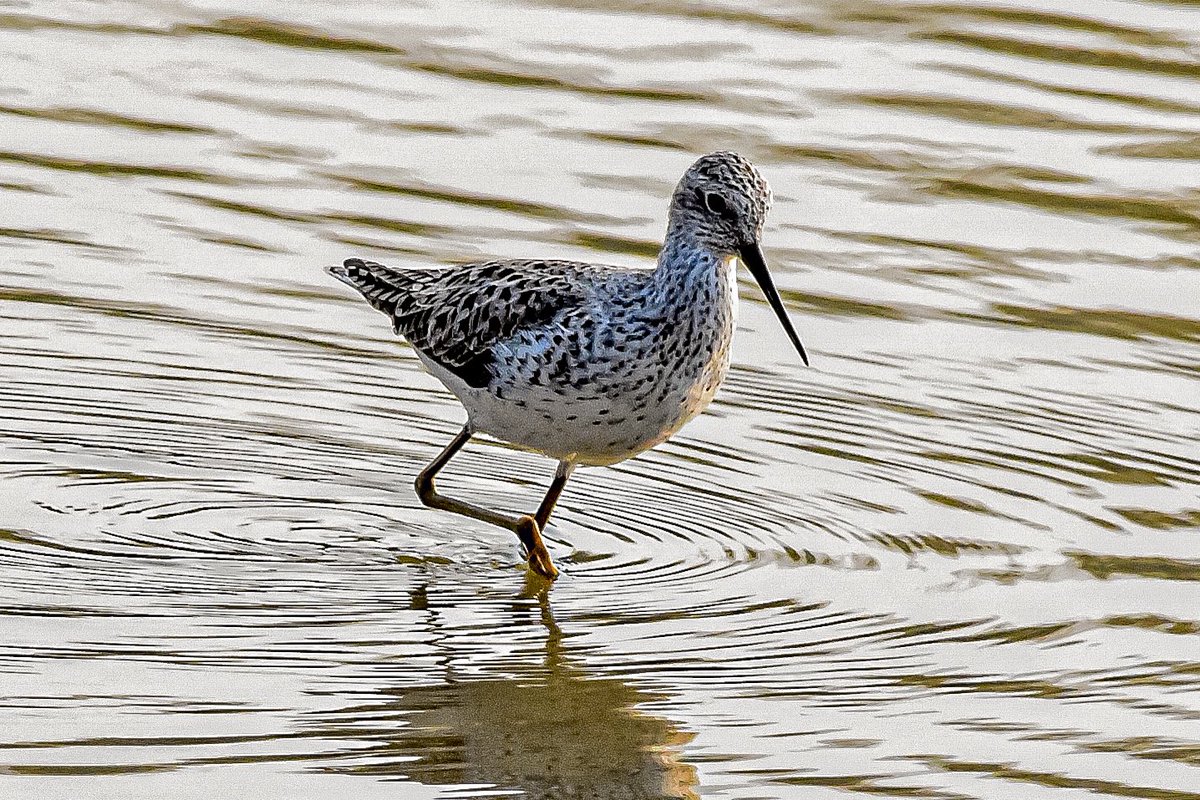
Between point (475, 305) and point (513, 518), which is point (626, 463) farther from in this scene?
point (475, 305)

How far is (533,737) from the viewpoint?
789 cm

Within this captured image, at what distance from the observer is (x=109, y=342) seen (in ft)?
38.7

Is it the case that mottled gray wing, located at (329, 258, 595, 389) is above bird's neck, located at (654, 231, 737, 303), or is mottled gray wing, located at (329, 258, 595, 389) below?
below

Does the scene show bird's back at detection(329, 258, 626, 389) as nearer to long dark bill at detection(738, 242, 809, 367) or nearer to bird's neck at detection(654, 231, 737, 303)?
bird's neck at detection(654, 231, 737, 303)

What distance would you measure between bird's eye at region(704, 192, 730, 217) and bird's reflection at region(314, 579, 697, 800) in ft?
6.22

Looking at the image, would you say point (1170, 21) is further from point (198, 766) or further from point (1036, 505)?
point (198, 766)

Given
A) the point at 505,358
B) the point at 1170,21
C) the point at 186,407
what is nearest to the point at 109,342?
the point at 186,407

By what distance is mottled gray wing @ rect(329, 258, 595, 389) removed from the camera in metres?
A: 9.71

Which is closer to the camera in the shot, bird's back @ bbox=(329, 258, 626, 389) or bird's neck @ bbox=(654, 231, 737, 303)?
bird's neck @ bbox=(654, 231, 737, 303)

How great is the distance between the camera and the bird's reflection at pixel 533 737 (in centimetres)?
747

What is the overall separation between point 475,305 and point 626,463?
1.30 m

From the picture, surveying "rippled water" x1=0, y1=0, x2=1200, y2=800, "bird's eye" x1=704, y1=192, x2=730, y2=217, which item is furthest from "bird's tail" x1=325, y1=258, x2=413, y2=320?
"bird's eye" x1=704, y1=192, x2=730, y2=217

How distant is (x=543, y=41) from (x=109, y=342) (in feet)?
17.3

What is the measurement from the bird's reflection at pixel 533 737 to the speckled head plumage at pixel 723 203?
5.97 ft
